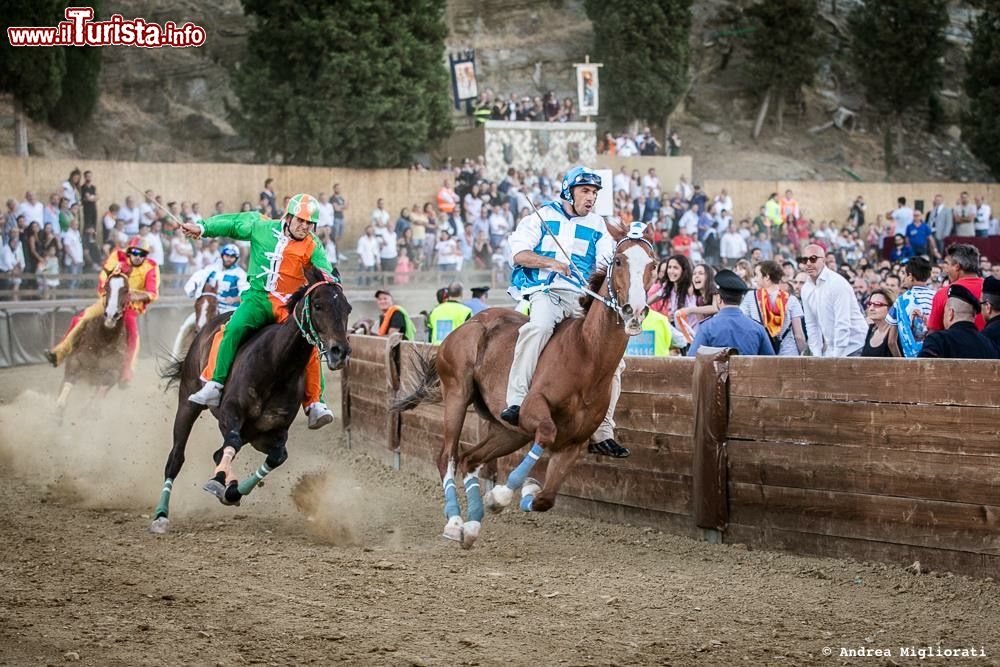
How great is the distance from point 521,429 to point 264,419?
93.2 inches

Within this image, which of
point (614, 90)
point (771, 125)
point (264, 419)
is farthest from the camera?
point (771, 125)

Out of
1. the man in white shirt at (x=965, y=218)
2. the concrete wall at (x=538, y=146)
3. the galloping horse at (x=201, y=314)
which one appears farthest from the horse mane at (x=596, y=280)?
the concrete wall at (x=538, y=146)

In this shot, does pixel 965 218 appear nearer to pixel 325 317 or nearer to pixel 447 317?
pixel 447 317

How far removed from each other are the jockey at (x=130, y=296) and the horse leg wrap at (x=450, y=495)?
8.44m

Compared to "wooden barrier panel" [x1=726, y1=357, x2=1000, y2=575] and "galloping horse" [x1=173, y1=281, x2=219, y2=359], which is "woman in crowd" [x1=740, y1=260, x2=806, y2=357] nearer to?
"wooden barrier panel" [x1=726, y1=357, x2=1000, y2=575]

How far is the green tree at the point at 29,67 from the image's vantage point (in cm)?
3108

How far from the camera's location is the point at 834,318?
11516 millimetres

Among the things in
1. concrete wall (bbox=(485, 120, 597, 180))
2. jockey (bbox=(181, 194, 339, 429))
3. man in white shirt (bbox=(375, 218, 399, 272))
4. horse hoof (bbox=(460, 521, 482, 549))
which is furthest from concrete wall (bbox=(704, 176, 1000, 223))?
horse hoof (bbox=(460, 521, 482, 549))

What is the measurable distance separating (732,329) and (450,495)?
113 inches

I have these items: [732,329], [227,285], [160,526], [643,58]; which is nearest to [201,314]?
[227,285]

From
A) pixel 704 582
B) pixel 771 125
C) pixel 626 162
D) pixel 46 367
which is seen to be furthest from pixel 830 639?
pixel 771 125

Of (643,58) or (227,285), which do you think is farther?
(643,58)

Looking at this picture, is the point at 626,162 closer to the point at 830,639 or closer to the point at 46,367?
the point at 46,367

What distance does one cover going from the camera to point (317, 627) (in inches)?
251
